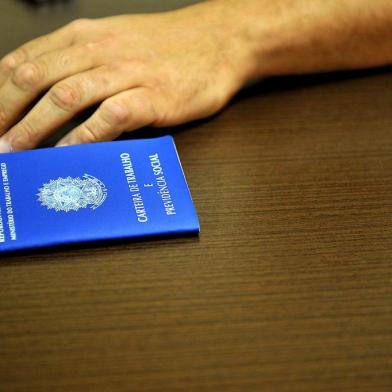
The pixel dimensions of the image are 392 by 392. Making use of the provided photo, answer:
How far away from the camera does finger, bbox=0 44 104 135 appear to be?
2.72 ft

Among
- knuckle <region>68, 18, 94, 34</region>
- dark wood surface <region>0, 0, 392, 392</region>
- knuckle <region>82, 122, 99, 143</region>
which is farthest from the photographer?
knuckle <region>68, 18, 94, 34</region>

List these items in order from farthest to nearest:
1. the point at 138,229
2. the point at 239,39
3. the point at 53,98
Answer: the point at 239,39, the point at 53,98, the point at 138,229

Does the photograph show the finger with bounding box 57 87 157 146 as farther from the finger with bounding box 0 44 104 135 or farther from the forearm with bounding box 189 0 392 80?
the forearm with bounding box 189 0 392 80

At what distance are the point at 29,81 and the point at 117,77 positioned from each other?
10cm

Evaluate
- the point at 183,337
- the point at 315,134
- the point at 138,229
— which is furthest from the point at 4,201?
the point at 315,134

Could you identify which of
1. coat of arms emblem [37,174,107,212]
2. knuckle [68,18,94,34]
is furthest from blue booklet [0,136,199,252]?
knuckle [68,18,94,34]

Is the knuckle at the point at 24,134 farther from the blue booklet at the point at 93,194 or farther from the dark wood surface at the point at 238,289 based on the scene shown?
the dark wood surface at the point at 238,289

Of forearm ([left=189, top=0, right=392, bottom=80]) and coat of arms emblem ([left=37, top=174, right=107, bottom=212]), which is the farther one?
forearm ([left=189, top=0, right=392, bottom=80])

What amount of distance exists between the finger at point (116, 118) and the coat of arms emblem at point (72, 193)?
0.30ft

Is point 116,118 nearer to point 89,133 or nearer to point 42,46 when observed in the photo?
point 89,133

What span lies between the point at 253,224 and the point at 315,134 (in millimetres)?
208

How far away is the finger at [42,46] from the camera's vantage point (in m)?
0.87

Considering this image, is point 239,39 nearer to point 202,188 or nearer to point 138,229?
point 202,188

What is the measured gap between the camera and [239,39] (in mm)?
958
